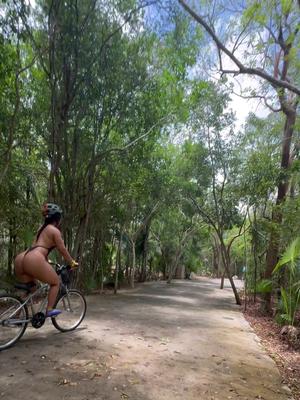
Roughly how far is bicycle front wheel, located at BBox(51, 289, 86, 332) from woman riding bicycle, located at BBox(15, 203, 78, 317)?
555mm

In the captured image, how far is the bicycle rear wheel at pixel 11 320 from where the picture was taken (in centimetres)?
459

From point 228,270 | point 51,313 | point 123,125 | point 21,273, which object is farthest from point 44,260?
point 228,270

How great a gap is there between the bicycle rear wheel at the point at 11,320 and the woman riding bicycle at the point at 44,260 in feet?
1.15

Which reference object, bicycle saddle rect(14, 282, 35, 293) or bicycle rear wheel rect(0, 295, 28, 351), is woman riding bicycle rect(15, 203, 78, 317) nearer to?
bicycle saddle rect(14, 282, 35, 293)

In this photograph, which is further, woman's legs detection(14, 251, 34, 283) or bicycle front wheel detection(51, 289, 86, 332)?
bicycle front wheel detection(51, 289, 86, 332)

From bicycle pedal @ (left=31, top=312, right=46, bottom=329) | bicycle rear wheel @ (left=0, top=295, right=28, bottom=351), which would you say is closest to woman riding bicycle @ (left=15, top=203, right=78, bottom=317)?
bicycle pedal @ (left=31, top=312, right=46, bottom=329)

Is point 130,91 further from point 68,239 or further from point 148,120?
point 68,239

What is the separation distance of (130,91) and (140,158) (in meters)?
2.59

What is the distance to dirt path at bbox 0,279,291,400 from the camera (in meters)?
3.63

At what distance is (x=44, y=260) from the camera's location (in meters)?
4.90

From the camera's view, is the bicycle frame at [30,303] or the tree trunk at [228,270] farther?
the tree trunk at [228,270]

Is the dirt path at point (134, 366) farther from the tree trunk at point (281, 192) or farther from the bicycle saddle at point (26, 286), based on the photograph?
the tree trunk at point (281, 192)

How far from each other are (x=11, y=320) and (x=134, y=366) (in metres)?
1.65

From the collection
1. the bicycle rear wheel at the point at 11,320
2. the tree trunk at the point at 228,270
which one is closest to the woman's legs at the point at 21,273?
the bicycle rear wheel at the point at 11,320
